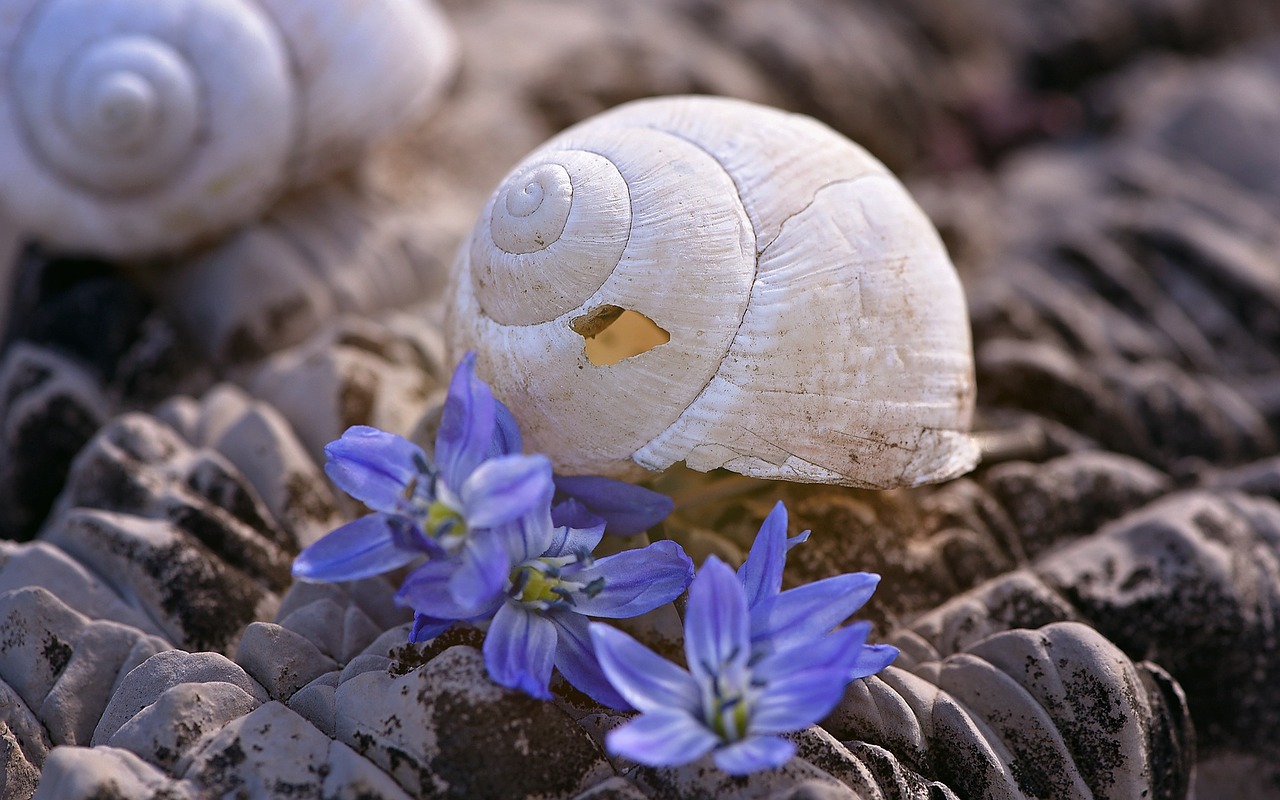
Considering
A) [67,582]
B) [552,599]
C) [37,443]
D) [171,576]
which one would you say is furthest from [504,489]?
[37,443]

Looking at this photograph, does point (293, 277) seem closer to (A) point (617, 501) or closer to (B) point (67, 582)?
(B) point (67, 582)

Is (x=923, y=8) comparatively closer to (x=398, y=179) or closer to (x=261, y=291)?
(x=398, y=179)

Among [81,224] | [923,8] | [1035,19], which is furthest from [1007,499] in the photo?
[1035,19]

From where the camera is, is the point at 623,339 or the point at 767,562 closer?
the point at 767,562

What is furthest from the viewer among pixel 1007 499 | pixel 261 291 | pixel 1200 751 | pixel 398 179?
pixel 398 179

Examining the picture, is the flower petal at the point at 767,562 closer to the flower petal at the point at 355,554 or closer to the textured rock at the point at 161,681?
the flower petal at the point at 355,554

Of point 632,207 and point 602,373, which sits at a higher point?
point 632,207

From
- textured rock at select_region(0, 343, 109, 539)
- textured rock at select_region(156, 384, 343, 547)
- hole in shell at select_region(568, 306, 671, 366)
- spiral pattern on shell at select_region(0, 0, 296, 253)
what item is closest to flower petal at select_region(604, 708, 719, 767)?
hole in shell at select_region(568, 306, 671, 366)
